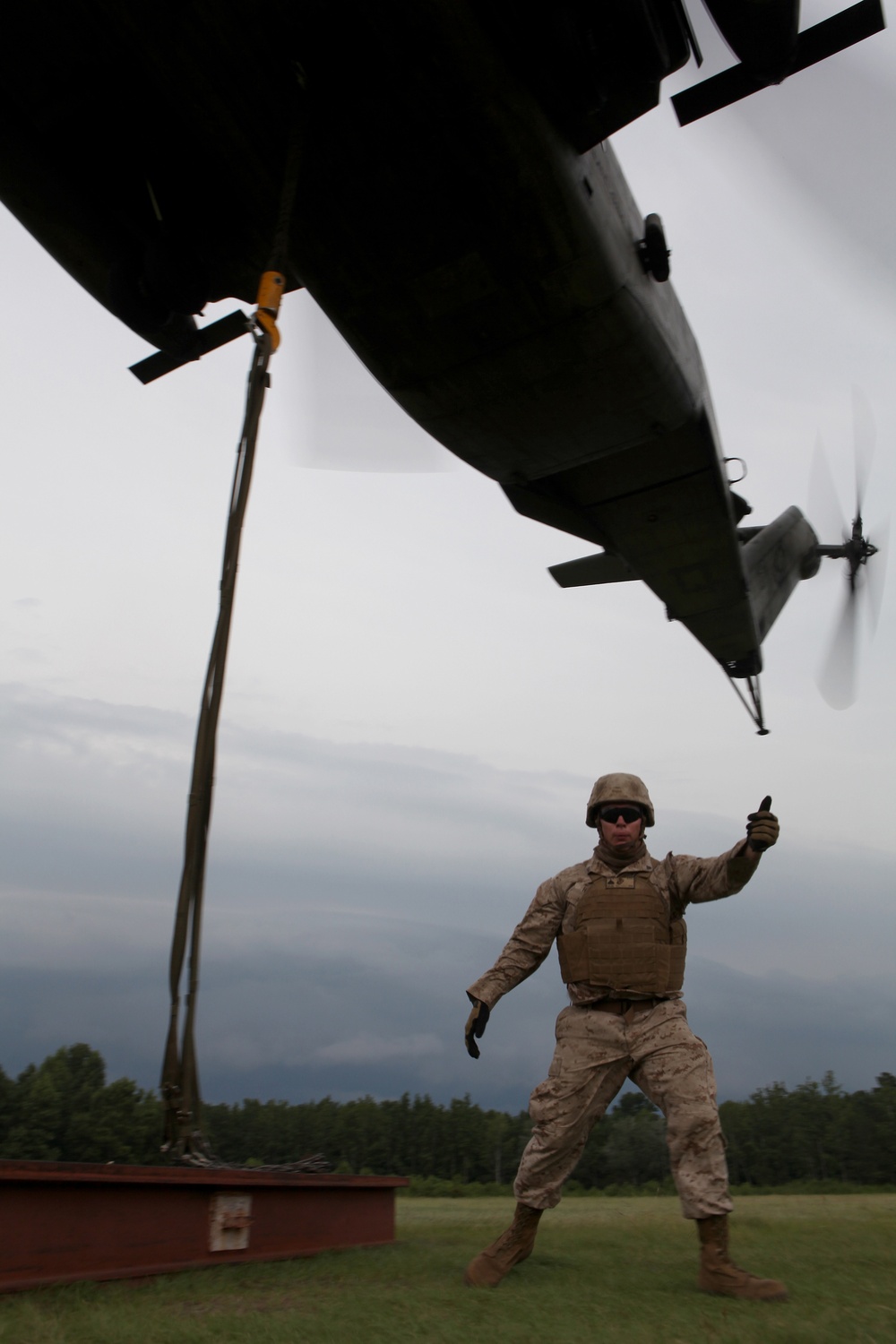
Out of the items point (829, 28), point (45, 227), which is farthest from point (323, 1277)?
point (829, 28)

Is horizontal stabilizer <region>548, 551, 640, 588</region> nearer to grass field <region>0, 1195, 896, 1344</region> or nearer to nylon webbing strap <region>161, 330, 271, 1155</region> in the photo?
grass field <region>0, 1195, 896, 1344</region>

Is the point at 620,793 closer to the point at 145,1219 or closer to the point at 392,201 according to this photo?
the point at 145,1219

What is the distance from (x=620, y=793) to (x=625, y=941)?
635 mm

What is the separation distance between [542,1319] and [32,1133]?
22.5 meters

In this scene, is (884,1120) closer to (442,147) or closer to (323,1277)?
(323,1277)

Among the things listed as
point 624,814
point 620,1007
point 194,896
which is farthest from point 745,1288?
point 194,896

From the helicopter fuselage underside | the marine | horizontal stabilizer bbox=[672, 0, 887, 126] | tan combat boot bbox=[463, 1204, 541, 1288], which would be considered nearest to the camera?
tan combat boot bbox=[463, 1204, 541, 1288]

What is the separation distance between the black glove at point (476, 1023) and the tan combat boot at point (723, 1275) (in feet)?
3.53

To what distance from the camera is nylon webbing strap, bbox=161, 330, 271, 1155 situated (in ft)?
8.38

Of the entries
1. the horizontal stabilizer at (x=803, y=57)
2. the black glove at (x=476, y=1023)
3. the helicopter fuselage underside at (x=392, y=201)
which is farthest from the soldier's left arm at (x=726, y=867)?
the horizontal stabilizer at (x=803, y=57)

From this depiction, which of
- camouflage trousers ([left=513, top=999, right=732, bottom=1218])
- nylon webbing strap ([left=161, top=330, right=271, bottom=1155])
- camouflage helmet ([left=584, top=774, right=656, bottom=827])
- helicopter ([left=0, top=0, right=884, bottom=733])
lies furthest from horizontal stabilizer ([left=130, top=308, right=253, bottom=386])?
camouflage trousers ([left=513, top=999, right=732, bottom=1218])

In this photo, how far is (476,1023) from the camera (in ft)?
12.5

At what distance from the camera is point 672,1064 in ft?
11.3

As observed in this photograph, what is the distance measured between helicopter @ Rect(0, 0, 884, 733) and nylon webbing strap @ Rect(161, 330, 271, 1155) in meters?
2.32
